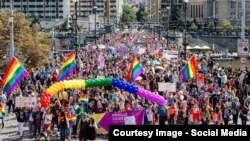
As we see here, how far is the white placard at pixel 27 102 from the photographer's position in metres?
21.1

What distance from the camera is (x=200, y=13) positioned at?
18162 cm

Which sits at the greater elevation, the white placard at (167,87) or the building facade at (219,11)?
the building facade at (219,11)

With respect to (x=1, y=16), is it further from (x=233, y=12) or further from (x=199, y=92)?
(x=233, y=12)

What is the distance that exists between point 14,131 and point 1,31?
25.4 metres

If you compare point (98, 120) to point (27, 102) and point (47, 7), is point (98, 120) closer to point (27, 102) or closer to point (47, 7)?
point (27, 102)

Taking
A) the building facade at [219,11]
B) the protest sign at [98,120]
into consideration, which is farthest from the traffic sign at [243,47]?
the building facade at [219,11]

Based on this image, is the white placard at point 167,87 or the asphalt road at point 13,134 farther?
the white placard at point 167,87

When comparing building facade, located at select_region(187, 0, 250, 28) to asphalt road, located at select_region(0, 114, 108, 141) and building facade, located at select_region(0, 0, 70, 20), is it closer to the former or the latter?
building facade, located at select_region(0, 0, 70, 20)

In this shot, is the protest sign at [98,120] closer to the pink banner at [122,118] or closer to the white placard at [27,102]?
the pink banner at [122,118]

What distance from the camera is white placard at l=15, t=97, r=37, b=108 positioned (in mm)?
21094

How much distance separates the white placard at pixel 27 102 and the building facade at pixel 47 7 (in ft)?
552

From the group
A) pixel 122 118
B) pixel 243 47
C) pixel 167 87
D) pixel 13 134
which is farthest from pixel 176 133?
pixel 243 47

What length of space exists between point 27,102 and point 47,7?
176 m

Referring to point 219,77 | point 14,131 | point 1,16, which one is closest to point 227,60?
point 1,16
